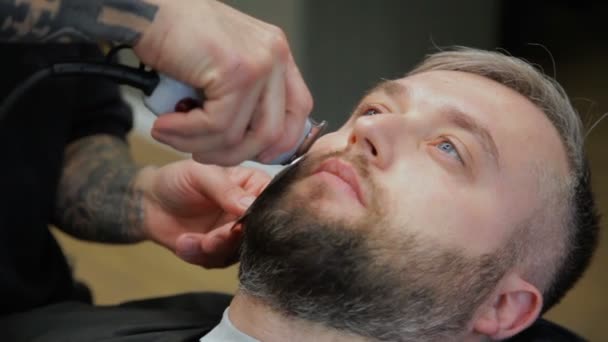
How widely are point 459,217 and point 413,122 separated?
15 cm

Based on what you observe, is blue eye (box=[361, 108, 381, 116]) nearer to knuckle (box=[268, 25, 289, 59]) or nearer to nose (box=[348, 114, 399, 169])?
nose (box=[348, 114, 399, 169])

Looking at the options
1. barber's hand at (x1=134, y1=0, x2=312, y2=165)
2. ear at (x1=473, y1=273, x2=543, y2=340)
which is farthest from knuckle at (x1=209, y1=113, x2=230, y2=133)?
ear at (x1=473, y1=273, x2=543, y2=340)

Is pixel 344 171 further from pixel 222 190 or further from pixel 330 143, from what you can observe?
pixel 222 190

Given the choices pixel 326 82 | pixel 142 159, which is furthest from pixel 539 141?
pixel 142 159

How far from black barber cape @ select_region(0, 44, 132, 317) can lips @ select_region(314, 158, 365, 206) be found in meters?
0.47

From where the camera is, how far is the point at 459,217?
1.09 meters

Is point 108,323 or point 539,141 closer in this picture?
point 539,141

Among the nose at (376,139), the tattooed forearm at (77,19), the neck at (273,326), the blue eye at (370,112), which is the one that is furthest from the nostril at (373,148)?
the tattooed forearm at (77,19)

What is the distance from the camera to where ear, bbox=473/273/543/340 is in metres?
1.14

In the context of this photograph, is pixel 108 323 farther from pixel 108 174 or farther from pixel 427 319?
pixel 427 319

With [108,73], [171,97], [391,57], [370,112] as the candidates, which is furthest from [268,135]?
[391,57]

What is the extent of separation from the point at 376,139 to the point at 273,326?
28cm

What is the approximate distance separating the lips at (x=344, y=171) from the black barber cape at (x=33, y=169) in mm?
472

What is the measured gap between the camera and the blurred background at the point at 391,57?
2.34 m
